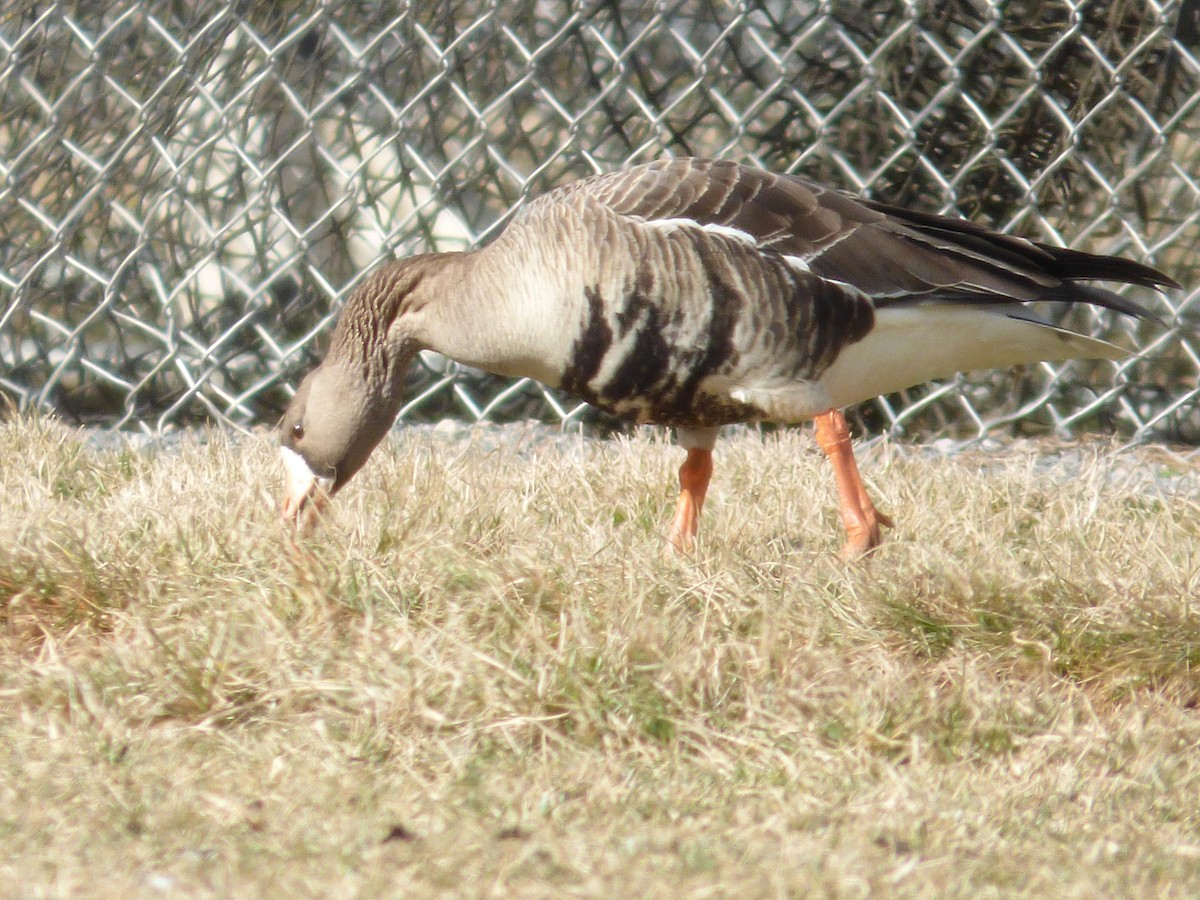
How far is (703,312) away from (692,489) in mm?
522

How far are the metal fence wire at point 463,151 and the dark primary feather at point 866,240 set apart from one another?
3.48 ft

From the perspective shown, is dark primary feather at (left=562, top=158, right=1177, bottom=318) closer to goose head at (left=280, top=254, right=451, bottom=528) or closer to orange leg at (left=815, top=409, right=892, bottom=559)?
orange leg at (left=815, top=409, right=892, bottom=559)

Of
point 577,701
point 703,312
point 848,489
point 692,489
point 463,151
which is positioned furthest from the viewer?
point 463,151

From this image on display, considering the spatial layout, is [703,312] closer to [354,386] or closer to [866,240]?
[866,240]

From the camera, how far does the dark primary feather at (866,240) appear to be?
143 inches

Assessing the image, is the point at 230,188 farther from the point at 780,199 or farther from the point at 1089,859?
the point at 1089,859

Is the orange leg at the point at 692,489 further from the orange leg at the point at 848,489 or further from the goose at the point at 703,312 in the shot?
the orange leg at the point at 848,489

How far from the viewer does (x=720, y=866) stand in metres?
2.20

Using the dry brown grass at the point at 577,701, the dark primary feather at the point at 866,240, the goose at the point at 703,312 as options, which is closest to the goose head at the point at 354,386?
the goose at the point at 703,312

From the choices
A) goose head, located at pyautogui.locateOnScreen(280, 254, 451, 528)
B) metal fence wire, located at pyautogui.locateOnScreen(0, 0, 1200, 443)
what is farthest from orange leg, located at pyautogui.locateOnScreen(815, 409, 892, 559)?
metal fence wire, located at pyautogui.locateOnScreen(0, 0, 1200, 443)

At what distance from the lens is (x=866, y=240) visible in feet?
12.2

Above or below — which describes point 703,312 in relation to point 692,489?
above

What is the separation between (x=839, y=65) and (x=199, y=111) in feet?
7.11

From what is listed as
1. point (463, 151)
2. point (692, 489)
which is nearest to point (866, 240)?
point (692, 489)
